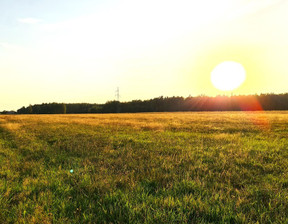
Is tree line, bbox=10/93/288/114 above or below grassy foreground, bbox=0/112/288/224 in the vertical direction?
above

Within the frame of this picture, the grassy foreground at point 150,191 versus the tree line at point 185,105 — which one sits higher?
the tree line at point 185,105

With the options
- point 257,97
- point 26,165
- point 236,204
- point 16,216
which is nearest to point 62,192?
point 16,216

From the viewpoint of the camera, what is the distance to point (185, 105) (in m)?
72.8

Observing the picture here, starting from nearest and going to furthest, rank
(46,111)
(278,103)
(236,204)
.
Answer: (236,204), (278,103), (46,111)

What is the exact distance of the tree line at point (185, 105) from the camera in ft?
197

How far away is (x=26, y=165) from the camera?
198 inches

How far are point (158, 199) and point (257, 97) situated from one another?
70.2m

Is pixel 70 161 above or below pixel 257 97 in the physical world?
below

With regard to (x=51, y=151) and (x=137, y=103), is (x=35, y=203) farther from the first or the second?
(x=137, y=103)

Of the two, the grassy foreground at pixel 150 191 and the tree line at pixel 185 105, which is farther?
the tree line at pixel 185 105

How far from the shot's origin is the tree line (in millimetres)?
60156

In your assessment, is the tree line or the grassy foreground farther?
the tree line

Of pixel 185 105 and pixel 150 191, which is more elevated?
pixel 185 105

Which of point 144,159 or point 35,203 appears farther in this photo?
point 144,159
